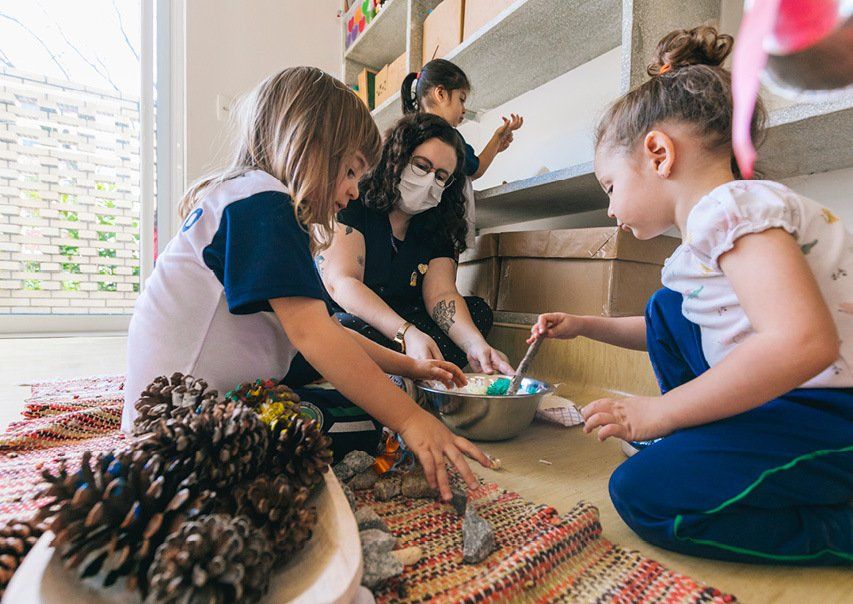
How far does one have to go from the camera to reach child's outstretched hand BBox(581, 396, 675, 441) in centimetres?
49

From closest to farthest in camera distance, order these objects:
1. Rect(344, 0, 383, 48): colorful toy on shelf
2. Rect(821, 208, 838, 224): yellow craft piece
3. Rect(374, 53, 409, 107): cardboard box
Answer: Rect(821, 208, 838, 224): yellow craft piece < Rect(374, 53, 409, 107): cardboard box < Rect(344, 0, 383, 48): colorful toy on shelf

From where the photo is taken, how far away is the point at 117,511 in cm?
31

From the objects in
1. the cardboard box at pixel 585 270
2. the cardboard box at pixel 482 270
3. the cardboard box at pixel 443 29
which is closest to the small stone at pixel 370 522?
the cardboard box at pixel 585 270

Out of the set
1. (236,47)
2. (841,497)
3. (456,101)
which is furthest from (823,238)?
(236,47)

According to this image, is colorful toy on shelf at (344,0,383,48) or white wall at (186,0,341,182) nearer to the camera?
colorful toy on shelf at (344,0,383,48)

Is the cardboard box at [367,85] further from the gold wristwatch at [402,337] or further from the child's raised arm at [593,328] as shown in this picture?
the child's raised arm at [593,328]

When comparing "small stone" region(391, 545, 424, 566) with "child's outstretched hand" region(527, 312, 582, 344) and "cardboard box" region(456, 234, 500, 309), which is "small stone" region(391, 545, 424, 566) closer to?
"child's outstretched hand" region(527, 312, 582, 344)

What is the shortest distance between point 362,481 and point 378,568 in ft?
0.71

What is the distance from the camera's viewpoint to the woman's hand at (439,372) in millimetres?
722

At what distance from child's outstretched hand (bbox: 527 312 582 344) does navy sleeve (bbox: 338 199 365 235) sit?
567 millimetres

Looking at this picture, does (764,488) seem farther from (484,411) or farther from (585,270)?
(585,270)

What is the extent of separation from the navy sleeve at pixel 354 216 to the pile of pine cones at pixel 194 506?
0.79 metres

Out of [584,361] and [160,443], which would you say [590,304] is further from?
[160,443]

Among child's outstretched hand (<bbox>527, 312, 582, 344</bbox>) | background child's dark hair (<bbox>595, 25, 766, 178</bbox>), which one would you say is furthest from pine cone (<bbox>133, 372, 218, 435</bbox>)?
background child's dark hair (<bbox>595, 25, 766, 178</bbox>)
